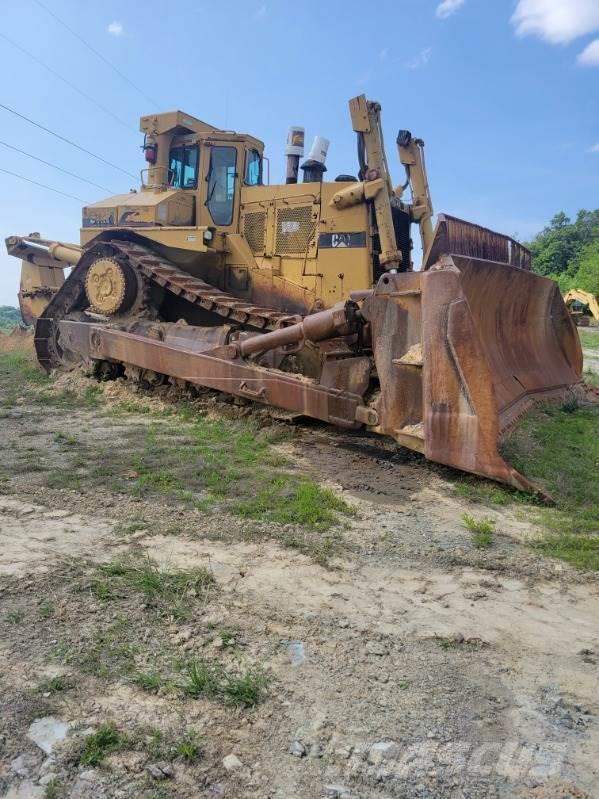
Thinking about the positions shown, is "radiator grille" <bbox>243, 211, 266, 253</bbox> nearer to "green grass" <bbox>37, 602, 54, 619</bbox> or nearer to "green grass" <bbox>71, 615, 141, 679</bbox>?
"green grass" <bbox>37, 602, 54, 619</bbox>

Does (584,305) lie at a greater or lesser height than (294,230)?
greater

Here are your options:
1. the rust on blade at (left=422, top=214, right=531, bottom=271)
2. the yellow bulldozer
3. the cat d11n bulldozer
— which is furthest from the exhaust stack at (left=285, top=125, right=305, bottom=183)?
the yellow bulldozer

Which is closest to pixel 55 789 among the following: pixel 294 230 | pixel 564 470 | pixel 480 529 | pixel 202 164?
pixel 480 529

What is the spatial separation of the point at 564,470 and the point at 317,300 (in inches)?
159

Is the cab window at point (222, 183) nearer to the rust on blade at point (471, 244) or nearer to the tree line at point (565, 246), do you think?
the rust on blade at point (471, 244)

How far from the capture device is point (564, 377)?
26.3ft

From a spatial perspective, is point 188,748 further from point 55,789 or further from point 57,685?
point 57,685

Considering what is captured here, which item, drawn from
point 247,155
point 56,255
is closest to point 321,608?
point 247,155

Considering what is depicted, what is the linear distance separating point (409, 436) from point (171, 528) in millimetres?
2041

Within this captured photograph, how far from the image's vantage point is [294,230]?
810 centimetres

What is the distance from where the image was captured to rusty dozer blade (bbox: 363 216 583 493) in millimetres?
4398

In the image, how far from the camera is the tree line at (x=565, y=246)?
158ft

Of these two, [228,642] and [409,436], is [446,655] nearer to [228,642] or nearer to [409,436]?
[228,642]

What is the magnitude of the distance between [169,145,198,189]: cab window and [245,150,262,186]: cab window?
0.79 metres
